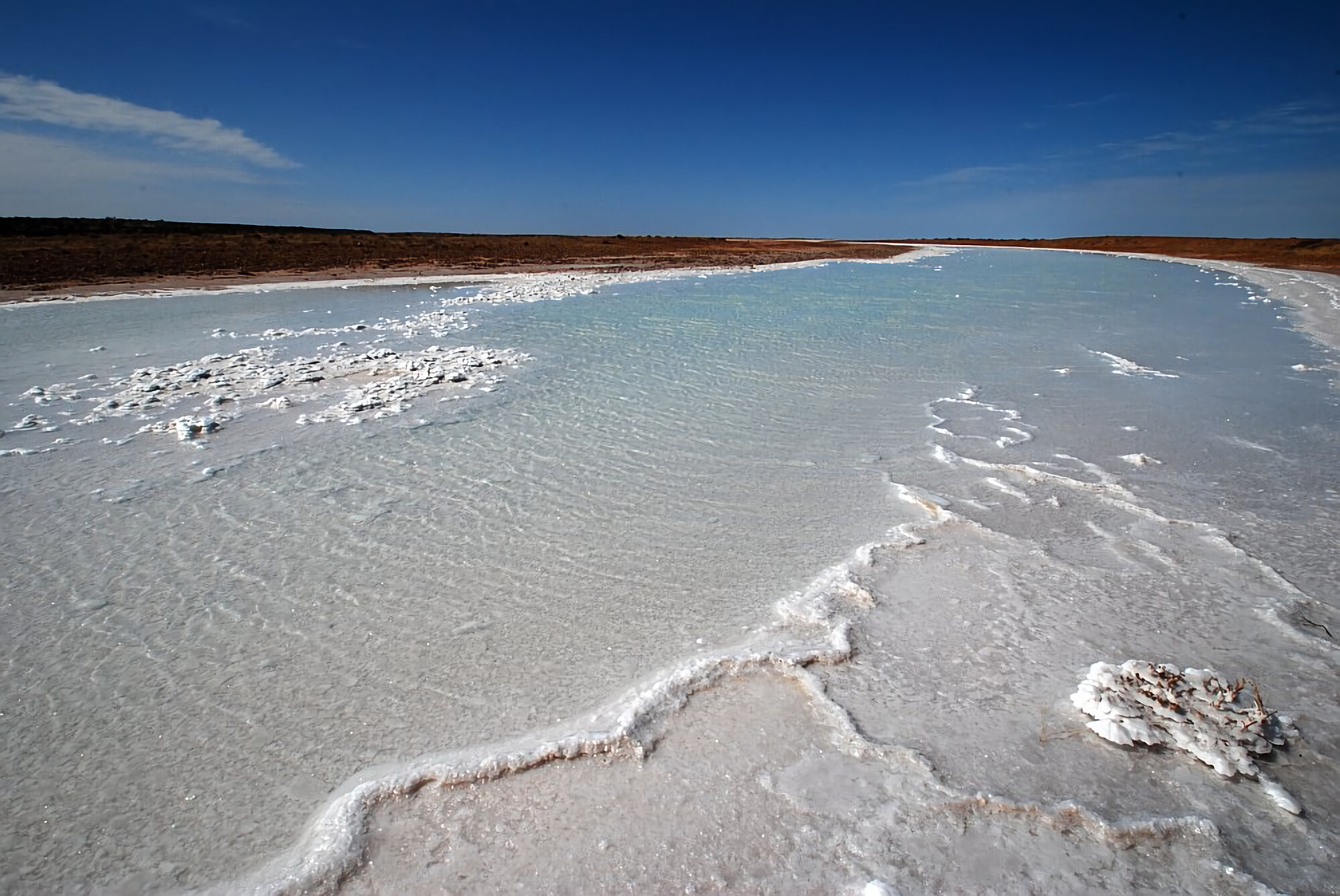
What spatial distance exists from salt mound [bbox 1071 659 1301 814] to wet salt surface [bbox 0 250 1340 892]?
0.18ft

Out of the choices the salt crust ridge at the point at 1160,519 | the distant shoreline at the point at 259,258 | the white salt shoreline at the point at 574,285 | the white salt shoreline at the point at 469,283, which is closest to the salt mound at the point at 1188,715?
the salt crust ridge at the point at 1160,519

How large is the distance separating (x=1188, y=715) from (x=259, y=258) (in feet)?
107

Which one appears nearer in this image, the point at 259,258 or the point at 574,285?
the point at 574,285

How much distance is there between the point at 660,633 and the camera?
3.00 metres

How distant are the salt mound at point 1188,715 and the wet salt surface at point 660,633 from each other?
2.2 inches

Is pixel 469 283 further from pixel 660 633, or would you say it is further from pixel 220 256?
pixel 660 633

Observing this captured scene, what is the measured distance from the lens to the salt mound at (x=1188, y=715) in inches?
88.0

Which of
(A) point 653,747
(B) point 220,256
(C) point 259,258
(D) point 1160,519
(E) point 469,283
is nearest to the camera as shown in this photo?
(A) point 653,747

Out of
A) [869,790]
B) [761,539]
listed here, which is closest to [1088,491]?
[761,539]

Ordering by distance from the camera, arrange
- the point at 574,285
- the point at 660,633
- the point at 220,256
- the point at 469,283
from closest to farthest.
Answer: the point at 660,633 < the point at 574,285 < the point at 469,283 < the point at 220,256

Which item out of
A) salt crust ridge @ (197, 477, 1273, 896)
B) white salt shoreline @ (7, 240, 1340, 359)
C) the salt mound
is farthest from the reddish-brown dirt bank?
the salt mound

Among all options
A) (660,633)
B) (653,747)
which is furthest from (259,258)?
(653,747)

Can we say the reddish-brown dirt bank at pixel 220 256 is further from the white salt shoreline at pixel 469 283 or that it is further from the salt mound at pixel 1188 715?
the salt mound at pixel 1188 715

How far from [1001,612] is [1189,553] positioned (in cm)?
130
